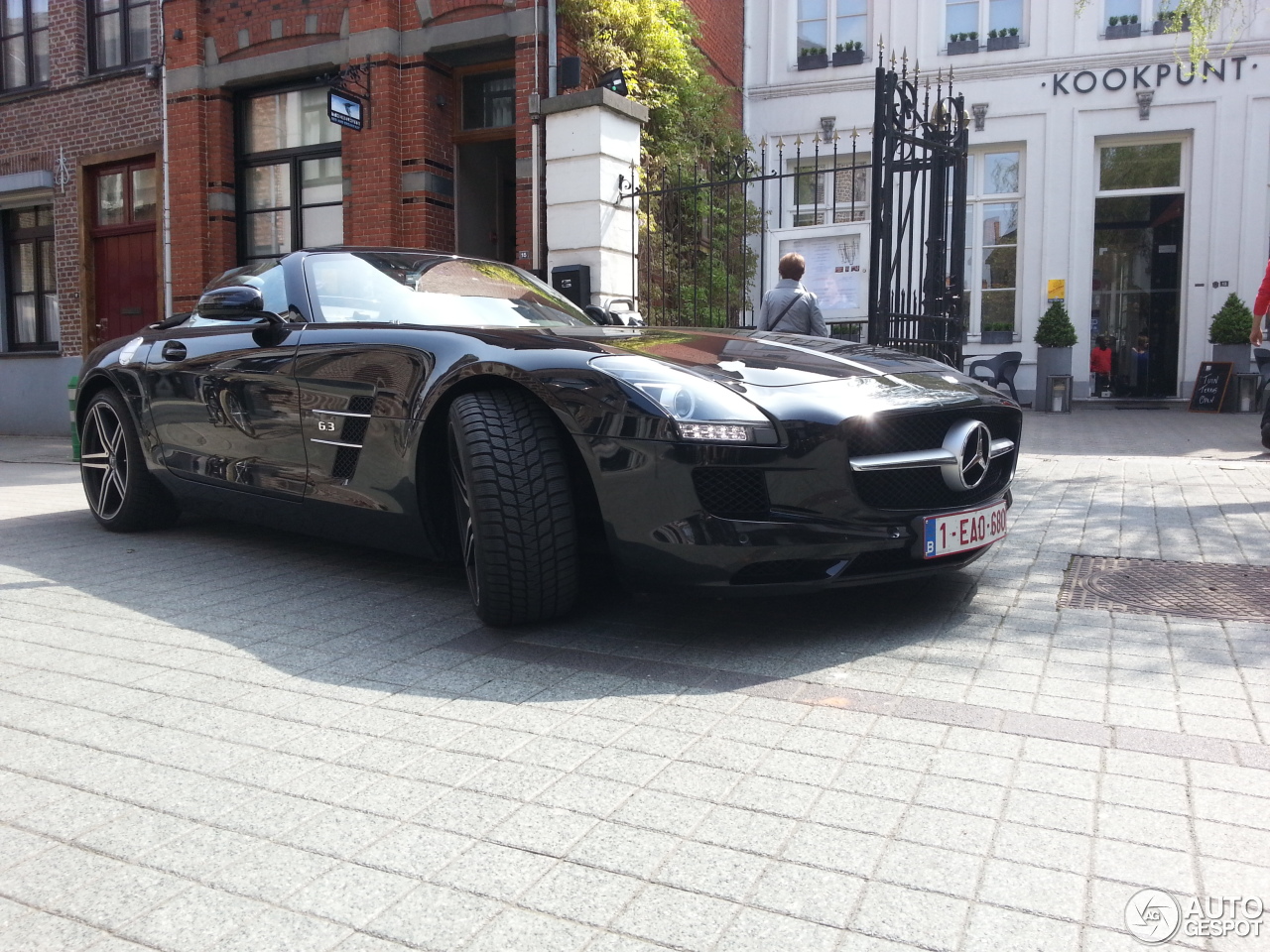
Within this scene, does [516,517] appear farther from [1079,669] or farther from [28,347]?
[28,347]

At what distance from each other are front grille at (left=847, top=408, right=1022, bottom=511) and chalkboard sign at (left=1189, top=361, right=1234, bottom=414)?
1309cm

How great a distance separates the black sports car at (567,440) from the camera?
3.21m

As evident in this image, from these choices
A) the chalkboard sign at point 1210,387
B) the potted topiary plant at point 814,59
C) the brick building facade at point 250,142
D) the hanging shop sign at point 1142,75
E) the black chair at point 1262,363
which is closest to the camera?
the brick building facade at point 250,142

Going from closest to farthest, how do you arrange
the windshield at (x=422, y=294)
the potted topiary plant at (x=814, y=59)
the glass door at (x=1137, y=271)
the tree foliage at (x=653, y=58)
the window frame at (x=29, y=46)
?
the windshield at (x=422, y=294), the tree foliage at (x=653, y=58), the window frame at (x=29, y=46), the glass door at (x=1137, y=271), the potted topiary plant at (x=814, y=59)

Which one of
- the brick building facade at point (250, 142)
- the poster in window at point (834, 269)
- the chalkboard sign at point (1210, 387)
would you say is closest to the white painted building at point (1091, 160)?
the chalkboard sign at point (1210, 387)

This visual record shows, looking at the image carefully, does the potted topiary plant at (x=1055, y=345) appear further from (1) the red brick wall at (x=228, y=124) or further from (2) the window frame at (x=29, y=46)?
(2) the window frame at (x=29, y=46)

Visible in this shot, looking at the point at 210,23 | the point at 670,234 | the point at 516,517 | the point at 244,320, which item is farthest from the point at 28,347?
the point at 516,517

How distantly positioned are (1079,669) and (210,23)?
13130 mm

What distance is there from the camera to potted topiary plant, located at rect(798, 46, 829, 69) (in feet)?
57.7

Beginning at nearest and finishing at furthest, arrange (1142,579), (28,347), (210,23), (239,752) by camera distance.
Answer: (239,752) → (1142,579) → (210,23) → (28,347)

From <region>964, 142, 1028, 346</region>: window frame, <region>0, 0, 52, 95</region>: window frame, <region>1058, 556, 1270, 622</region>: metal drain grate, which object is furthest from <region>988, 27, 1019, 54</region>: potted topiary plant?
<region>1058, 556, 1270, 622</region>: metal drain grate

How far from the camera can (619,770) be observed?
247 centimetres

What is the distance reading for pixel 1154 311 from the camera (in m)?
16.5

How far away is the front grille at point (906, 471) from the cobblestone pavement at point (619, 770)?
0.46 metres
